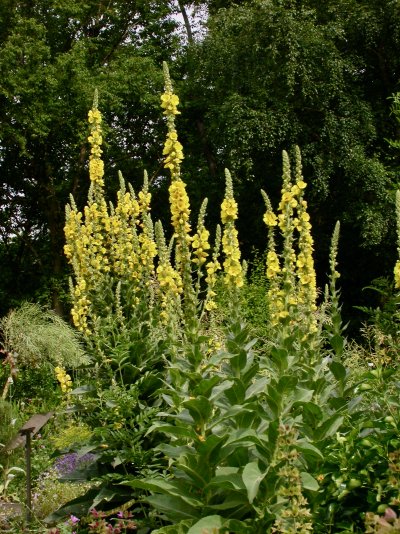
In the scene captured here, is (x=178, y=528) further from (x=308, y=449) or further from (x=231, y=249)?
(x=231, y=249)

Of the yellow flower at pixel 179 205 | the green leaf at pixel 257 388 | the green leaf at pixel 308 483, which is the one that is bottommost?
the green leaf at pixel 308 483

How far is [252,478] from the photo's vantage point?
2607 mm

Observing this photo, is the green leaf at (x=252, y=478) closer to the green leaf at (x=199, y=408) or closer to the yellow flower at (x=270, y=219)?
the green leaf at (x=199, y=408)

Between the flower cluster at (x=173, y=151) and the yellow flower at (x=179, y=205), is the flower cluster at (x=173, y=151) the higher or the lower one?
the higher one

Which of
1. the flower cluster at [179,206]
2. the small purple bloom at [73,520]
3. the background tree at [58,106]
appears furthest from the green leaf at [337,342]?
the background tree at [58,106]

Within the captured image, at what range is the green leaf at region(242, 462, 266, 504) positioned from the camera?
8.29 ft

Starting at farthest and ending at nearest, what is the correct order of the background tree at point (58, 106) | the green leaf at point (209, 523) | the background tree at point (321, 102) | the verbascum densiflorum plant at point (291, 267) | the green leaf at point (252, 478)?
the background tree at point (58, 106) → the background tree at point (321, 102) → the verbascum densiflorum plant at point (291, 267) → the green leaf at point (209, 523) → the green leaf at point (252, 478)

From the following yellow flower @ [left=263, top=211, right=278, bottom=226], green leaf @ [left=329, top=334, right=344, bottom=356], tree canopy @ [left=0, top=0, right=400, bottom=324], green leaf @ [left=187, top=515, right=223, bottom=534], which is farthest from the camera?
tree canopy @ [left=0, top=0, right=400, bottom=324]

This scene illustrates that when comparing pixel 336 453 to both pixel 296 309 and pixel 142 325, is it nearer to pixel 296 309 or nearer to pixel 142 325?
pixel 296 309

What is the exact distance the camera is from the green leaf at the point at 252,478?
253cm

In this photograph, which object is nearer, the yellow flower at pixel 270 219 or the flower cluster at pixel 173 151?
the flower cluster at pixel 173 151

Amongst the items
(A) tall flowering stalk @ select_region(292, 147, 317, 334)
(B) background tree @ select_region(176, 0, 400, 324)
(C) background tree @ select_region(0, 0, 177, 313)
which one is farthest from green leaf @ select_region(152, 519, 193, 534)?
(C) background tree @ select_region(0, 0, 177, 313)

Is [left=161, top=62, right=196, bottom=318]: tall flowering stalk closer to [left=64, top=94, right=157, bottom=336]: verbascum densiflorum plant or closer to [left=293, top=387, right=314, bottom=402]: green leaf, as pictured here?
[left=293, top=387, right=314, bottom=402]: green leaf

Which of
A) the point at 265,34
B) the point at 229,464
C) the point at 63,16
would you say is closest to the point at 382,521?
the point at 229,464
